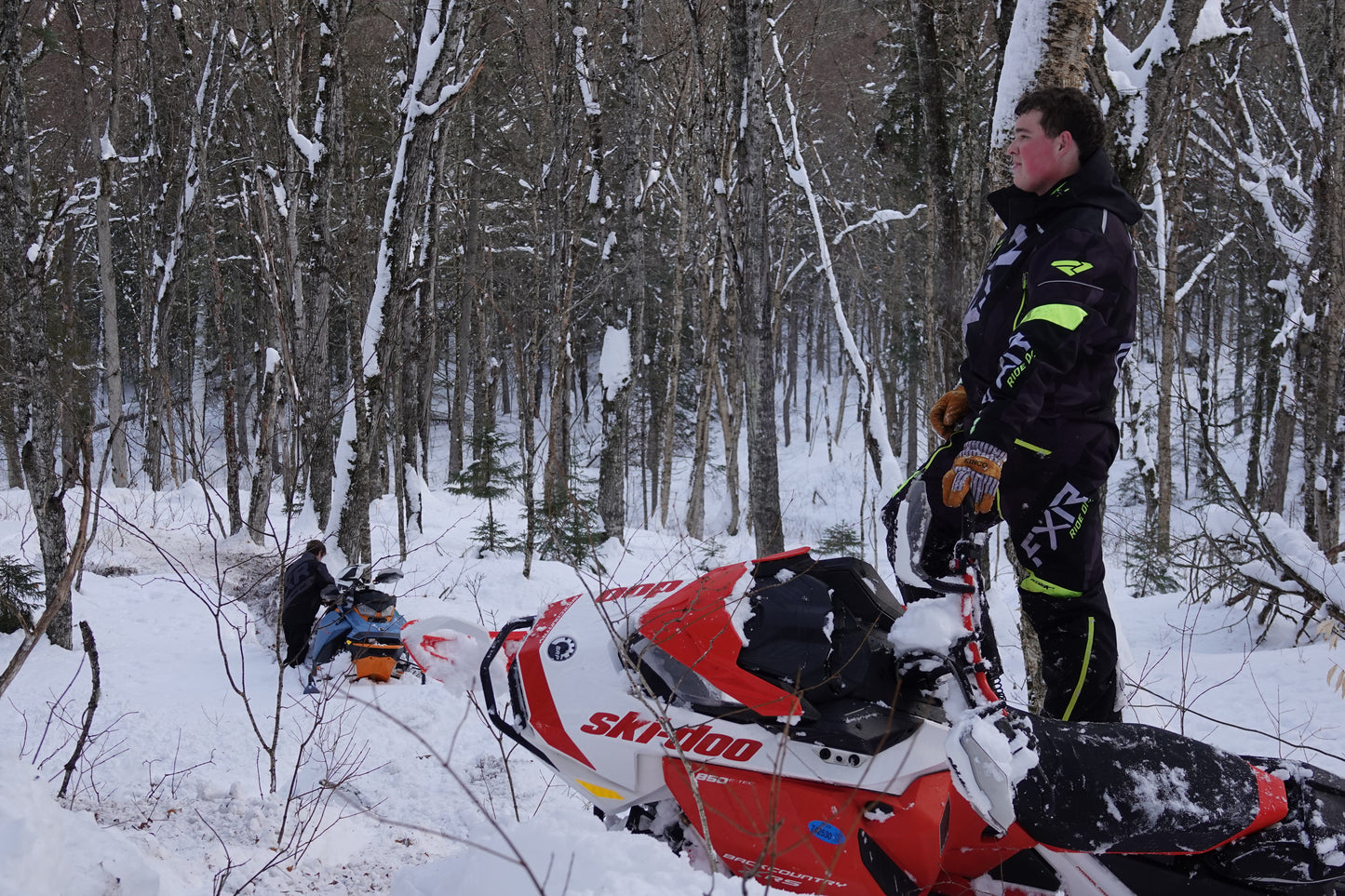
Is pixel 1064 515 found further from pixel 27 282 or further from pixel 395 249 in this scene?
pixel 395 249

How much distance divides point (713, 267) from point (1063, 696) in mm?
15094

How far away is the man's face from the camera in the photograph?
255 cm

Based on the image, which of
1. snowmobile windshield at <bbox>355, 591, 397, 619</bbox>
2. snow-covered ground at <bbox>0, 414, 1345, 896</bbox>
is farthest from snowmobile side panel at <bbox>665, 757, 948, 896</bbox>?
snowmobile windshield at <bbox>355, 591, 397, 619</bbox>

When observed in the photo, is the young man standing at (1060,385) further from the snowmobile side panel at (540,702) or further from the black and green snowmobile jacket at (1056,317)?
the snowmobile side panel at (540,702)

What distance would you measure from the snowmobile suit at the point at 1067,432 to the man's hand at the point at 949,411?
0.21m

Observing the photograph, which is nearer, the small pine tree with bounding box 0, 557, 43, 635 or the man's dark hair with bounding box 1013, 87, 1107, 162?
the man's dark hair with bounding box 1013, 87, 1107, 162

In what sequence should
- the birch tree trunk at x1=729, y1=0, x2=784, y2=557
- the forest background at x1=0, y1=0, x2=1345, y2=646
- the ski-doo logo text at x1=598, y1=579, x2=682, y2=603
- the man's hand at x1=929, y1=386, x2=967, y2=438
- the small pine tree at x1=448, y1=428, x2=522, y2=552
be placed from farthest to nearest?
the small pine tree at x1=448, y1=428, x2=522, y2=552 → the birch tree trunk at x1=729, y1=0, x2=784, y2=557 → the forest background at x1=0, y1=0, x2=1345, y2=646 → the man's hand at x1=929, y1=386, x2=967, y2=438 → the ski-doo logo text at x1=598, y1=579, x2=682, y2=603

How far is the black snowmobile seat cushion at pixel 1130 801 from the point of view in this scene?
1.78 metres

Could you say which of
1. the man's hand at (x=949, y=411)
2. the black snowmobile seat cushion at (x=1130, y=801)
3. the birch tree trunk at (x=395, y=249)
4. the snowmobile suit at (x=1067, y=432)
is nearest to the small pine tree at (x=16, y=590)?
the birch tree trunk at (x=395, y=249)

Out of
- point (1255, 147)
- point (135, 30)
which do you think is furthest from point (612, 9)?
point (1255, 147)

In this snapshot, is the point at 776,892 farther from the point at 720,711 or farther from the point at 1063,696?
the point at 1063,696

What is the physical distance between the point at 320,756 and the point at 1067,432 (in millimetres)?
3511

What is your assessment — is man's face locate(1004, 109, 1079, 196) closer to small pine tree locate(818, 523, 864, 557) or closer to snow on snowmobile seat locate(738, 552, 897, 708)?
snow on snowmobile seat locate(738, 552, 897, 708)

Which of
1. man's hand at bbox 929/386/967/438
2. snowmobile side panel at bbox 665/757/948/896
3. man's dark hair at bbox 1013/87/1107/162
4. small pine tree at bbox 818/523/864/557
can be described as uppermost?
man's dark hair at bbox 1013/87/1107/162
